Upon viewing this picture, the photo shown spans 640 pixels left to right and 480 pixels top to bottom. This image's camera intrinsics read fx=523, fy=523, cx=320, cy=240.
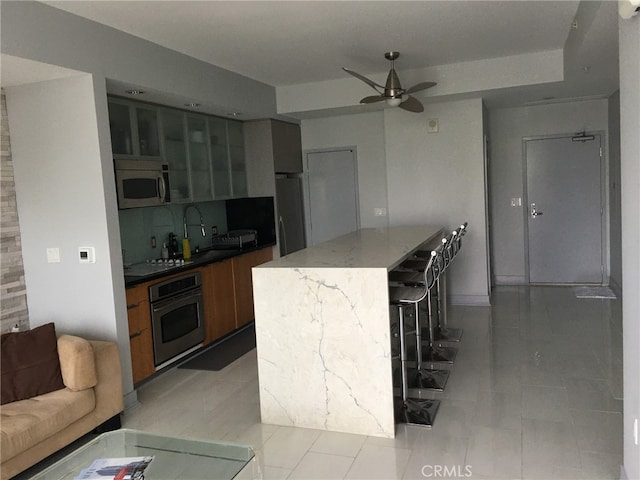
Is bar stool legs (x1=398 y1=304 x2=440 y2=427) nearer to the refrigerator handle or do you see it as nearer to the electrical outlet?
the refrigerator handle

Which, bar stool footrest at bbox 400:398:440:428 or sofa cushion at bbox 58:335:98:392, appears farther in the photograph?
bar stool footrest at bbox 400:398:440:428

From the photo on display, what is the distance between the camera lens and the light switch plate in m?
3.66

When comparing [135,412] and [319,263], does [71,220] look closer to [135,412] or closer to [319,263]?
[135,412]

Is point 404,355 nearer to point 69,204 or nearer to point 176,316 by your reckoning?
point 176,316

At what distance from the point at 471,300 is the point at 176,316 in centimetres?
350

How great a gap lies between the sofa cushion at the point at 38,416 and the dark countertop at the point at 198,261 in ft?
3.27

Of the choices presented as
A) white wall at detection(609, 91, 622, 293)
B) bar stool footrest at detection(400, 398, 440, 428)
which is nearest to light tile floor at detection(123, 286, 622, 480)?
bar stool footrest at detection(400, 398, 440, 428)

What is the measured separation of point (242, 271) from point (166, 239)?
0.83 meters

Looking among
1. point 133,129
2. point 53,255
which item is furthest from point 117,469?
point 133,129

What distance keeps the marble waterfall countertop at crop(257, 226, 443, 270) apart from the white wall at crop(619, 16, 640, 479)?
122 cm

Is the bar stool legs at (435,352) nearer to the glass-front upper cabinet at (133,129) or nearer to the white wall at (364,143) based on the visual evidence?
the white wall at (364,143)

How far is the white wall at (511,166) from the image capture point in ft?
22.2

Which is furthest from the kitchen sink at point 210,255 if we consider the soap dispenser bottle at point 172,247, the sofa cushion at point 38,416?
the sofa cushion at point 38,416

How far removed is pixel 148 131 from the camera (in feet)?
15.0
